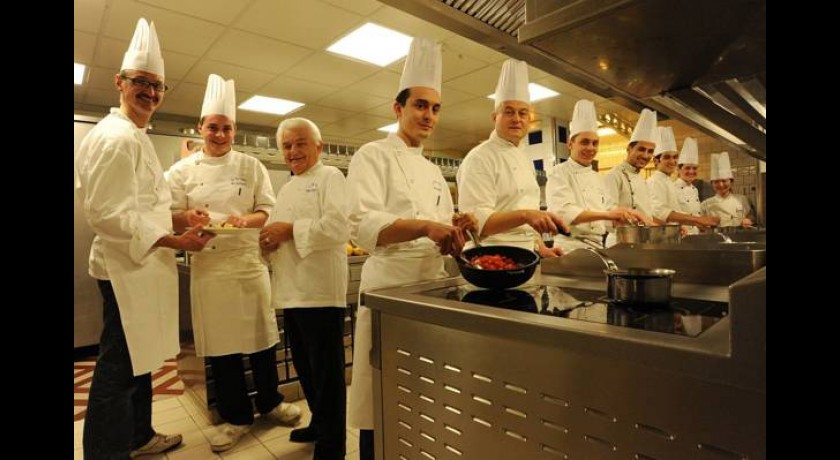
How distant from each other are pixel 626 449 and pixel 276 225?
5.75 ft

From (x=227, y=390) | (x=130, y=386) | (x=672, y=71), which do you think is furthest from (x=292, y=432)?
(x=672, y=71)

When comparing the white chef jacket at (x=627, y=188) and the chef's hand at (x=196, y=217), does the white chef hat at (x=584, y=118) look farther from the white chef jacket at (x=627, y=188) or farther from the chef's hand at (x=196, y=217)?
the chef's hand at (x=196, y=217)

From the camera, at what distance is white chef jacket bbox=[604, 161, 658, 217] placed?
3533mm

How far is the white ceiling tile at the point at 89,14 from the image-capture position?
305 centimetres

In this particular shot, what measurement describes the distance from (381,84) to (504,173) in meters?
3.43

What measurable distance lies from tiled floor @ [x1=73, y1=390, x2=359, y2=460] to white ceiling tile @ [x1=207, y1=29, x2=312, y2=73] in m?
2.87

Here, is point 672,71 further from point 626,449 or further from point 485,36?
point 626,449

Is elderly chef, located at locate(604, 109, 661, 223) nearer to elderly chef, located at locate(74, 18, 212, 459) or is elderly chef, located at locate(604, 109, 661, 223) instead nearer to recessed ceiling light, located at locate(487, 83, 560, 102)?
recessed ceiling light, located at locate(487, 83, 560, 102)

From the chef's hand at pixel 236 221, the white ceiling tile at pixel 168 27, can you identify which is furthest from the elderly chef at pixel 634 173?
the white ceiling tile at pixel 168 27

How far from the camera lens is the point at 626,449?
0.60 metres

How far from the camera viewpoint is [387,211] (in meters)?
1.57

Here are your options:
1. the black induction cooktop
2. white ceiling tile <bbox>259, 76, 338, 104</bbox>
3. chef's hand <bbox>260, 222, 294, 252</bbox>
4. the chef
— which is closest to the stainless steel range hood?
the black induction cooktop

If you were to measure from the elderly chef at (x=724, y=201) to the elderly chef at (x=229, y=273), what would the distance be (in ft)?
17.5

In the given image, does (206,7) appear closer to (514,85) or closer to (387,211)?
(514,85)
